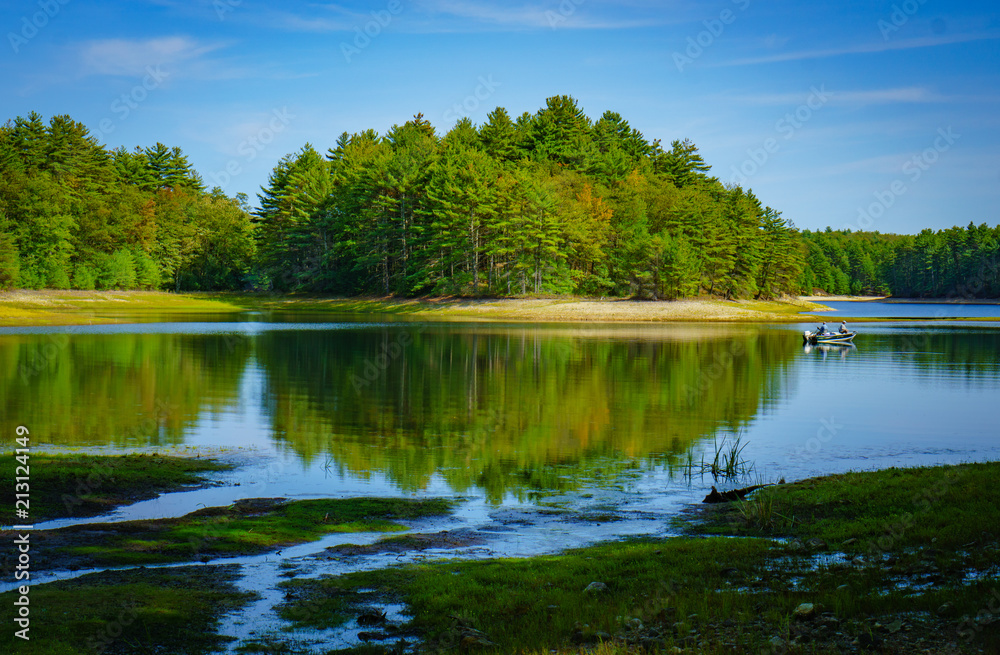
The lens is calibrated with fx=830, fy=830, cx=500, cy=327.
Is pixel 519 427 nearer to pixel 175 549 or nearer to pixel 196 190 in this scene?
pixel 175 549

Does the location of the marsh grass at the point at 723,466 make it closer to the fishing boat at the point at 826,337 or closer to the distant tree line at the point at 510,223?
the fishing boat at the point at 826,337

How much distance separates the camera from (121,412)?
84.0 ft

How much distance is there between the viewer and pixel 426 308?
98.8m

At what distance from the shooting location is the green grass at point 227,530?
38.2 ft

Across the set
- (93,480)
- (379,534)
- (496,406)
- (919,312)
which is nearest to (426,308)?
(496,406)

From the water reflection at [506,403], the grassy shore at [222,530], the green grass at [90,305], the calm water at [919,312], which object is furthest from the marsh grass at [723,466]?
the calm water at [919,312]

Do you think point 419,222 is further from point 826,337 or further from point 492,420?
point 492,420

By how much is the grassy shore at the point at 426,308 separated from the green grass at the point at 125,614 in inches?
2803

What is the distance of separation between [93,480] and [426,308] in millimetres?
83012

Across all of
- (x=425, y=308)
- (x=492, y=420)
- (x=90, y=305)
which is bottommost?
(x=492, y=420)

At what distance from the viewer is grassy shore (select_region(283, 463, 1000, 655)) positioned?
8.16 metres

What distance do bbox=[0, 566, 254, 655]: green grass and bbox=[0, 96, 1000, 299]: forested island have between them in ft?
290

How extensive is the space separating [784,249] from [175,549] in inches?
5076

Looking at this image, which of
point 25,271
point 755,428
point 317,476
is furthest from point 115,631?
point 25,271
